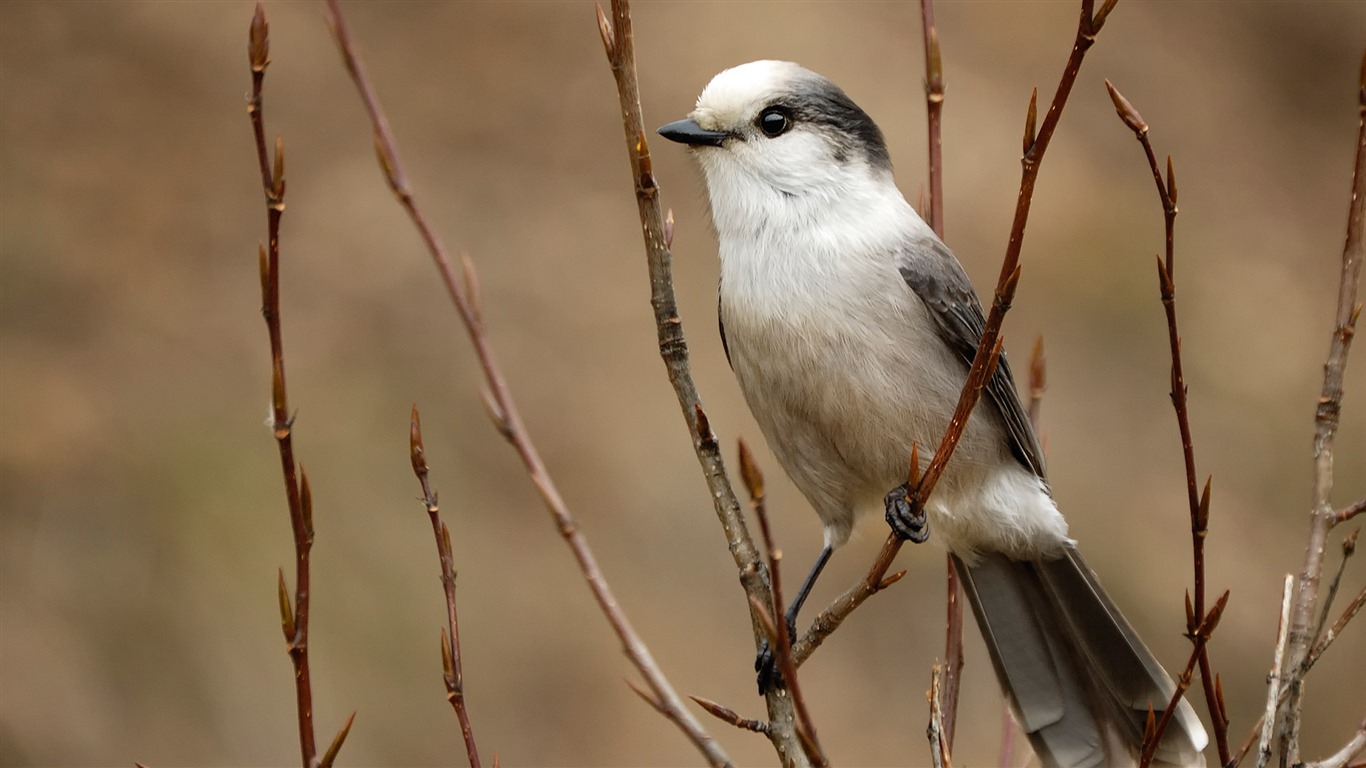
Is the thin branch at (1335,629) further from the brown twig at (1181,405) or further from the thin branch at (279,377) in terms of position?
the thin branch at (279,377)

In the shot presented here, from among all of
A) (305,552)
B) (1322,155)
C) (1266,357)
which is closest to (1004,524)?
(305,552)

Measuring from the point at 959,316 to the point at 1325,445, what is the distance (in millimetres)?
936

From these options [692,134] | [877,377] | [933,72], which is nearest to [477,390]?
[692,134]

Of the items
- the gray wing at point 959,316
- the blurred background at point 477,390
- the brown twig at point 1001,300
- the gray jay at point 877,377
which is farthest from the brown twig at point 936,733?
the blurred background at point 477,390

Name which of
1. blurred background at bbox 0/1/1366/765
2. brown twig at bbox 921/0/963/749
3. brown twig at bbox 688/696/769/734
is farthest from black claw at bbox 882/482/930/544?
blurred background at bbox 0/1/1366/765

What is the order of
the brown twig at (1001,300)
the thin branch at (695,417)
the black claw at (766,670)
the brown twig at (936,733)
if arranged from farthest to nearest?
the black claw at (766,670) → the thin branch at (695,417) → the brown twig at (936,733) → the brown twig at (1001,300)

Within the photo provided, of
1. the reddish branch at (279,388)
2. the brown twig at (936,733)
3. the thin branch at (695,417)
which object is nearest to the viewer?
the reddish branch at (279,388)

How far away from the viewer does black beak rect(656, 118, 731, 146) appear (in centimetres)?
267

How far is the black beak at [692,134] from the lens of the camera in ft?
8.77

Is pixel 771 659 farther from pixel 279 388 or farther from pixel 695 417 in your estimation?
pixel 279 388

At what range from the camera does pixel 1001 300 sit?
170 cm

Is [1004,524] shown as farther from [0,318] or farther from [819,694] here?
[0,318]

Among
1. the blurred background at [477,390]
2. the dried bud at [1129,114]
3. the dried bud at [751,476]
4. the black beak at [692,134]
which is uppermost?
the dried bud at [1129,114]

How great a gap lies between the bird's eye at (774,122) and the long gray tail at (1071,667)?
98cm
